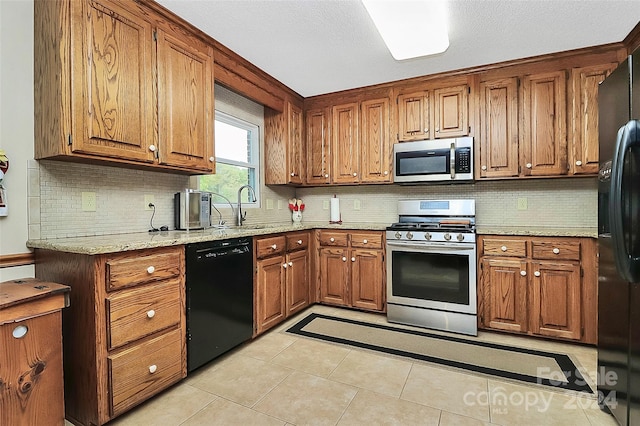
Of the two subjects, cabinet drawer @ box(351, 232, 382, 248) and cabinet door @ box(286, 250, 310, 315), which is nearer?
cabinet door @ box(286, 250, 310, 315)

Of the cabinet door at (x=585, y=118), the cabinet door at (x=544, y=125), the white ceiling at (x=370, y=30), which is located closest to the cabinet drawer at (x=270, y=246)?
the white ceiling at (x=370, y=30)

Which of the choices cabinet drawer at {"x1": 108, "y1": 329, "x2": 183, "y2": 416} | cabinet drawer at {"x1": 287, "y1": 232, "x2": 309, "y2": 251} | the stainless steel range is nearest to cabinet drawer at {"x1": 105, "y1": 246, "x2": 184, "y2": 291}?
cabinet drawer at {"x1": 108, "y1": 329, "x2": 183, "y2": 416}

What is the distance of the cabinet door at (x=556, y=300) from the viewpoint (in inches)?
99.7

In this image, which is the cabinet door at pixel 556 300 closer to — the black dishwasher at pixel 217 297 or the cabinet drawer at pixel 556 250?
the cabinet drawer at pixel 556 250

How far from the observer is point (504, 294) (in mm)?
2736

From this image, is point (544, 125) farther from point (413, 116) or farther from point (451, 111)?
point (413, 116)

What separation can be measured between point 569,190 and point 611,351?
1882 mm

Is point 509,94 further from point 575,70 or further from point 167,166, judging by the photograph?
point 167,166

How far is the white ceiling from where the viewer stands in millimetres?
2109

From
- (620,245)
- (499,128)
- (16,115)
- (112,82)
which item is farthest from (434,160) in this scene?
(16,115)

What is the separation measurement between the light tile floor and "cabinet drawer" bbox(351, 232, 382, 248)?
44.9 inches

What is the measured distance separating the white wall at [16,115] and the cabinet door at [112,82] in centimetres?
38

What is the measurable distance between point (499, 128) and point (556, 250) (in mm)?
1206

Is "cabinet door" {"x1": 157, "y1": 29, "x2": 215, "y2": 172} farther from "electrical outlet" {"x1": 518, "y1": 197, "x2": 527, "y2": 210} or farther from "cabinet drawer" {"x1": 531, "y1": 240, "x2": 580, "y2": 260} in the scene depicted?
"electrical outlet" {"x1": 518, "y1": 197, "x2": 527, "y2": 210}
